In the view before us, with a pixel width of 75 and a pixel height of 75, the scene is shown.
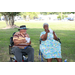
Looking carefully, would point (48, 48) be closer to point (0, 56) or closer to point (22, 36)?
point (22, 36)

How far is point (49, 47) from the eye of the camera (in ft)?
14.5

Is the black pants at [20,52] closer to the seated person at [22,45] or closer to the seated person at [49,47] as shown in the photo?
the seated person at [22,45]

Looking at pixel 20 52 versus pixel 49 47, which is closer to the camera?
pixel 20 52

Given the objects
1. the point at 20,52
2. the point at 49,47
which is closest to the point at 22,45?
the point at 20,52

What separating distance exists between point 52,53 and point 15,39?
3.79 ft

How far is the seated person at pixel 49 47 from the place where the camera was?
4305 mm

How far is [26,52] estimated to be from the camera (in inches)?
171

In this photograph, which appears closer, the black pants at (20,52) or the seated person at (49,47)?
the black pants at (20,52)

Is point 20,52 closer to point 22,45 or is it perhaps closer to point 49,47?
point 22,45

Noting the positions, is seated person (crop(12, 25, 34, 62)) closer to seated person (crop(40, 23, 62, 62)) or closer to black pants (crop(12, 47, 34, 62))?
black pants (crop(12, 47, 34, 62))

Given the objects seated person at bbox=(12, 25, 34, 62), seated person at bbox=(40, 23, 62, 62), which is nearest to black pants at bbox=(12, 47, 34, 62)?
seated person at bbox=(12, 25, 34, 62)

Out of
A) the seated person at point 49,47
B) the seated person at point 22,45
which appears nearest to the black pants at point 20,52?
the seated person at point 22,45

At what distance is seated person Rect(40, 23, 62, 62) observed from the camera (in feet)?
14.1
